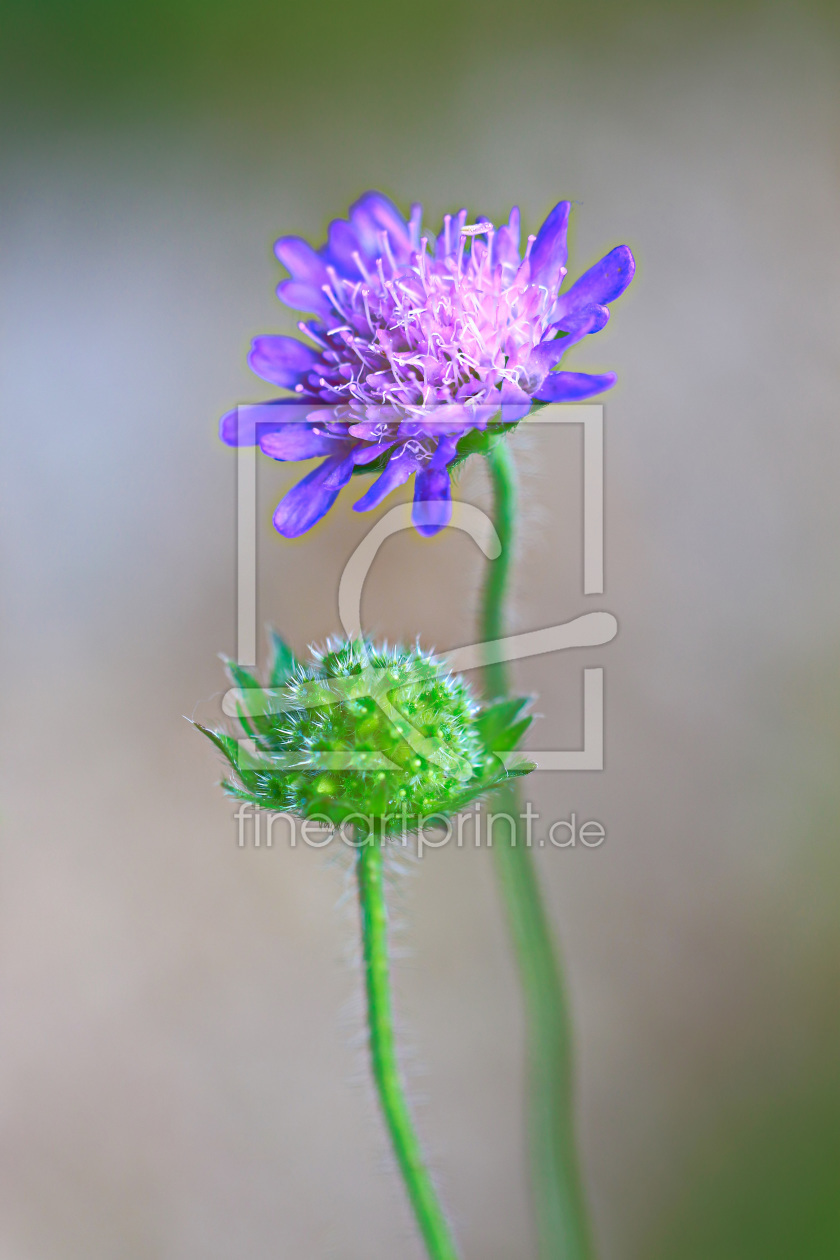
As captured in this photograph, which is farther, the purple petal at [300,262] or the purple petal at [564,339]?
the purple petal at [300,262]

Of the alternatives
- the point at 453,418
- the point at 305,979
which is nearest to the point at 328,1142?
the point at 305,979

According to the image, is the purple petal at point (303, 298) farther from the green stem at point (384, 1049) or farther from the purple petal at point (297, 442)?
the green stem at point (384, 1049)

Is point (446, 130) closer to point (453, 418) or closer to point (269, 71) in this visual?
point (269, 71)

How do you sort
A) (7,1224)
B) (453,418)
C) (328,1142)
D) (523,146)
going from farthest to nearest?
(523,146) < (328,1142) < (7,1224) < (453,418)

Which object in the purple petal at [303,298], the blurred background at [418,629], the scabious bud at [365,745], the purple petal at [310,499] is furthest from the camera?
the blurred background at [418,629]

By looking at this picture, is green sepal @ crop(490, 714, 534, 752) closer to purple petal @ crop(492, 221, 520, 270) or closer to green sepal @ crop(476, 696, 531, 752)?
→ green sepal @ crop(476, 696, 531, 752)

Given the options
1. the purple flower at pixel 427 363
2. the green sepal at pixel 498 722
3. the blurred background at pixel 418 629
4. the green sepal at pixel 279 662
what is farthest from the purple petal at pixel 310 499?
the blurred background at pixel 418 629

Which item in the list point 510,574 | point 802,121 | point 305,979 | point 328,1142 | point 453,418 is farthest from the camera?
point 802,121

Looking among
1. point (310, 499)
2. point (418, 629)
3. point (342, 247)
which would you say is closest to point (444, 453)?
point (310, 499)
